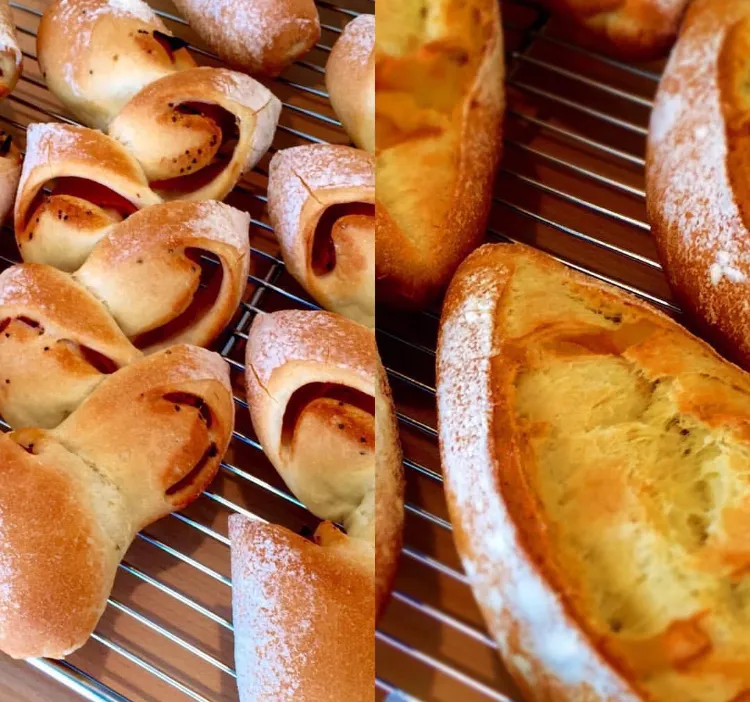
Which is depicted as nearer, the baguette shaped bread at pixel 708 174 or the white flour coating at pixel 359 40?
the baguette shaped bread at pixel 708 174

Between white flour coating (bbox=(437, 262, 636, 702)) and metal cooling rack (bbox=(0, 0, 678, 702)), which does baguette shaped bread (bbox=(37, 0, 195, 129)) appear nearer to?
metal cooling rack (bbox=(0, 0, 678, 702))

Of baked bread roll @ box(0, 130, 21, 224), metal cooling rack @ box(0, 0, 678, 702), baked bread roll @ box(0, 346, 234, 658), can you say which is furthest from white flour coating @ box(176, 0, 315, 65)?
baked bread roll @ box(0, 346, 234, 658)

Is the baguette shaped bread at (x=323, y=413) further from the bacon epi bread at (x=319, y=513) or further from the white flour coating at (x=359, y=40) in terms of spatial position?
the white flour coating at (x=359, y=40)

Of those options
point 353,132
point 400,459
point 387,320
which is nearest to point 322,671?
point 400,459

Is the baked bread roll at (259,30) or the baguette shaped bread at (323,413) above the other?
the baked bread roll at (259,30)

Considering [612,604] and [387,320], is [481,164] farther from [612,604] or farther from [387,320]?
[612,604]

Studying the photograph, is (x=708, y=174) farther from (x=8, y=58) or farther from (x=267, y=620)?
(x=8, y=58)

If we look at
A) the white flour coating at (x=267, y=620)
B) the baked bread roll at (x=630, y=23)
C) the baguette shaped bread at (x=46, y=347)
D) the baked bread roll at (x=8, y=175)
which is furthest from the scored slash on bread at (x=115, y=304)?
the baked bread roll at (x=630, y=23)
